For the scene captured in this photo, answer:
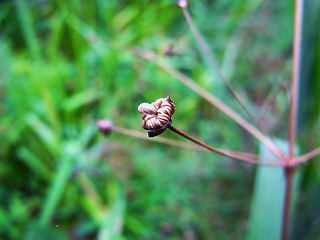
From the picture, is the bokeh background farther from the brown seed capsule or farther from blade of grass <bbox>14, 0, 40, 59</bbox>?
the brown seed capsule

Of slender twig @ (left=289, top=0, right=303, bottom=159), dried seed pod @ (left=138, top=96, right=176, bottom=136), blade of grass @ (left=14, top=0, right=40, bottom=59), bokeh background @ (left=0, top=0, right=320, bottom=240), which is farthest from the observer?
blade of grass @ (left=14, top=0, right=40, bottom=59)

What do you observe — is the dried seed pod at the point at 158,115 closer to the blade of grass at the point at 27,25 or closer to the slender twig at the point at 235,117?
the slender twig at the point at 235,117

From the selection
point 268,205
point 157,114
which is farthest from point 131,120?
point 157,114

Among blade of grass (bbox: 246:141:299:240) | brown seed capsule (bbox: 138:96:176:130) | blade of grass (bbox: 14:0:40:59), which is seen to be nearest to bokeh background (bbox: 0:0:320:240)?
blade of grass (bbox: 14:0:40:59)

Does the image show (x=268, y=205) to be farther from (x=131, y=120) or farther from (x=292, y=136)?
(x=131, y=120)

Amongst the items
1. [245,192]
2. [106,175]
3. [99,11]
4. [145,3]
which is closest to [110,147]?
[106,175]

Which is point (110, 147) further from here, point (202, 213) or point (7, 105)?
point (7, 105)
